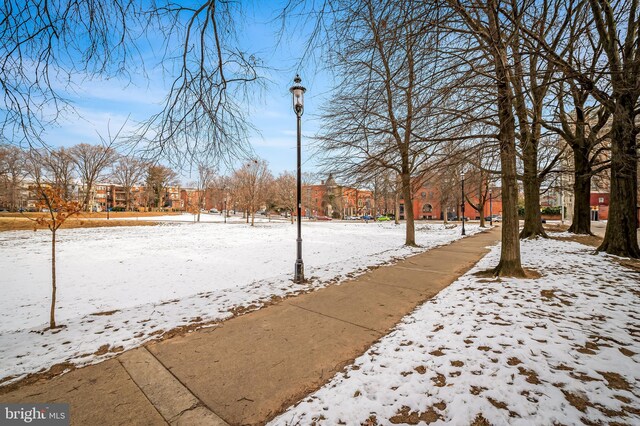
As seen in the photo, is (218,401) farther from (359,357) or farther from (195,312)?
(195,312)

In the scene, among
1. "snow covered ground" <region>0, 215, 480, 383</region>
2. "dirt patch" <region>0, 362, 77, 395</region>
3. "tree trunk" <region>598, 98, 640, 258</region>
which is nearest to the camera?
"dirt patch" <region>0, 362, 77, 395</region>

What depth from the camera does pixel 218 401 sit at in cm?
261

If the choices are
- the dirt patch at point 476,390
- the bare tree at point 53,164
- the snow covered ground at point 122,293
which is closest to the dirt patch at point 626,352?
the dirt patch at point 476,390

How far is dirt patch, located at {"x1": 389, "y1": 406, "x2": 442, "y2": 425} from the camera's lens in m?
2.24

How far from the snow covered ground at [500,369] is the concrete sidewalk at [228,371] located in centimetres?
37

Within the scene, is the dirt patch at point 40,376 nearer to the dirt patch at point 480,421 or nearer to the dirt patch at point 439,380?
the dirt patch at point 439,380

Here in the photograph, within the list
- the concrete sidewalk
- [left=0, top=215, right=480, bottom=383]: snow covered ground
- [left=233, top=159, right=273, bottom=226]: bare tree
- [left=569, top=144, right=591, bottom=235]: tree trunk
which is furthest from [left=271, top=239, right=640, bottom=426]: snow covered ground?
[left=233, top=159, right=273, bottom=226]: bare tree

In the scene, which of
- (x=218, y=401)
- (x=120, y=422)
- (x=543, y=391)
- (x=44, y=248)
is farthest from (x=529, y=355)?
(x=44, y=248)

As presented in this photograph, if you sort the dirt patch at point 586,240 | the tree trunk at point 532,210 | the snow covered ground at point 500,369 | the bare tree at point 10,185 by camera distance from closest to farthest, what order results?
the snow covered ground at point 500,369
the dirt patch at point 586,240
the tree trunk at point 532,210
the bare tree at point 10,185

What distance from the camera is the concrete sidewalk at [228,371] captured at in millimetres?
2486

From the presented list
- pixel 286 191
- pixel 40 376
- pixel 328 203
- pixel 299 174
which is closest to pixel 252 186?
pixel 286 191

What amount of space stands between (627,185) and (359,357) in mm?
11316

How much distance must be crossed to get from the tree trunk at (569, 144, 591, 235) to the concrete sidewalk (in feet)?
47.1

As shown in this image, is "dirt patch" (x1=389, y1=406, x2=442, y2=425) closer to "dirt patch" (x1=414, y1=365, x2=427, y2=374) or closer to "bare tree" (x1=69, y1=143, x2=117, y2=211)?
"dirt patch" (x1=414, y1=365, x2=427, y2=374)
